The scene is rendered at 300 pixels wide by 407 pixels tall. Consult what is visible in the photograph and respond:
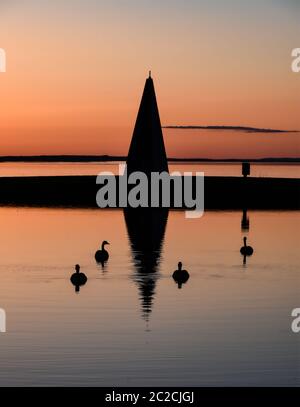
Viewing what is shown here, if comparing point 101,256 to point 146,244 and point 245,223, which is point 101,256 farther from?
point 245,223

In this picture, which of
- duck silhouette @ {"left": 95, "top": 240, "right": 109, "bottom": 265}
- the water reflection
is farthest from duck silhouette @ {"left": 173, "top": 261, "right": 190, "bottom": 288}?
the water reflection

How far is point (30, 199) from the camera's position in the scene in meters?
71.8

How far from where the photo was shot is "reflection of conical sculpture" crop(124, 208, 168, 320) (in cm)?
3010

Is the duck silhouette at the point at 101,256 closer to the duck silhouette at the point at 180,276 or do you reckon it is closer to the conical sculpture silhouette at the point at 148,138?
the duck silhouette at the point at 180,276

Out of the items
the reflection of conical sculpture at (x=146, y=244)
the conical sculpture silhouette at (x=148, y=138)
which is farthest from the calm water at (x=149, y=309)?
the conical sculpture silhouette at (x=148, y=138)

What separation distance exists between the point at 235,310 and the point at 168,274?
7093 mm

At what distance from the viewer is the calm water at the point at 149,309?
1998 cm

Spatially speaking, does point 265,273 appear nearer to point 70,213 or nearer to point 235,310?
point 235,310

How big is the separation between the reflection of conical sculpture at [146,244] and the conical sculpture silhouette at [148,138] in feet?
8.60

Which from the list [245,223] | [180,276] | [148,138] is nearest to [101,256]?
[180,276]

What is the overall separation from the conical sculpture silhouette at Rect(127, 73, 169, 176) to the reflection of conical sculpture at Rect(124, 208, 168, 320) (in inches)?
103

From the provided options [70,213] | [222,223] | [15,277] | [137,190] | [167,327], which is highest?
[137,190]

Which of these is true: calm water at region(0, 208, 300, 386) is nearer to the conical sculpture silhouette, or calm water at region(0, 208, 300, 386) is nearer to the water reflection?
the water reflection
